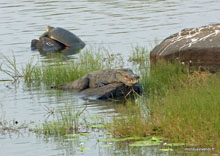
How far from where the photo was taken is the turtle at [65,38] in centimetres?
2508

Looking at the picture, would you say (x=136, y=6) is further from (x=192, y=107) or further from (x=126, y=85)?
(x=192, y=107)

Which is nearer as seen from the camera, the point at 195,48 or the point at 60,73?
the point at 195,48

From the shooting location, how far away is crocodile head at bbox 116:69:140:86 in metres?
14.8

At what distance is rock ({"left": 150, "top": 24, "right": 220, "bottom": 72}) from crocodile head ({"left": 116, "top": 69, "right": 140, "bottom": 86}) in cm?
165

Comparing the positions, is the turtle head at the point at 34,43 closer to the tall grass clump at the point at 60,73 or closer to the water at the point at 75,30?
the water at the point at 75,30

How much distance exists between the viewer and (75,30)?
1123 inches

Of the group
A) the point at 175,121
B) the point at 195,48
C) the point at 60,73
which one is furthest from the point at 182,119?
the point at 60,73

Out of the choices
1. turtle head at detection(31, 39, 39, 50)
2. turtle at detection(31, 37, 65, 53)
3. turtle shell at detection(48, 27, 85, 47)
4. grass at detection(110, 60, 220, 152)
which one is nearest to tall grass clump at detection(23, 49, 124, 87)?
grass at detection(110, 60, 220, 152)

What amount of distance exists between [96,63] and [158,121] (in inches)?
272

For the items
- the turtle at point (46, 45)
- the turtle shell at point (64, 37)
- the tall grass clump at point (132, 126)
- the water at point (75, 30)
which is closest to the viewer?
the tall grass clump at point (132, 126)

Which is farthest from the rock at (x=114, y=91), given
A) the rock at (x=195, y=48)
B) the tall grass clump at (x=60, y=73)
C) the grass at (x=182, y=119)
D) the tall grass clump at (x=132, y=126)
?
the tall grass clump at (x=132, y=126)

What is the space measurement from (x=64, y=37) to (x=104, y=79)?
419 inches

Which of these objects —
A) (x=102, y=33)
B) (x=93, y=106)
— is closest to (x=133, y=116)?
(x=93, y=106)

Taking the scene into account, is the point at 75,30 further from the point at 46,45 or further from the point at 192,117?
the point at 192,117
